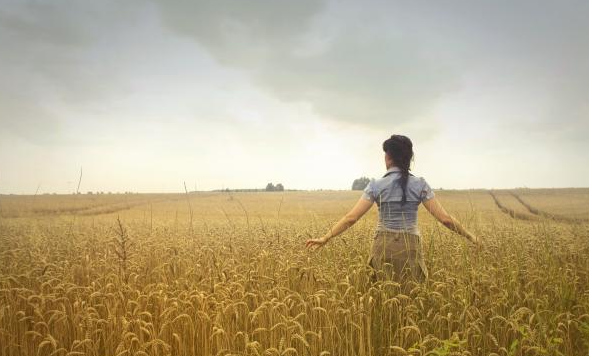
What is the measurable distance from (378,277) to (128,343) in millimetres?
2531

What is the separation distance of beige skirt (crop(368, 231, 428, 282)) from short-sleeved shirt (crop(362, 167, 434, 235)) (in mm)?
87

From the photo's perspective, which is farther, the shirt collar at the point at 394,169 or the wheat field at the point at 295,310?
the shirt collar at the point at 394,169

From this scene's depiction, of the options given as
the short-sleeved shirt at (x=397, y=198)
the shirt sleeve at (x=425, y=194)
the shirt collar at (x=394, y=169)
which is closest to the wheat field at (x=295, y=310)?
the short-sleeved shirt at (x=397, y=198)

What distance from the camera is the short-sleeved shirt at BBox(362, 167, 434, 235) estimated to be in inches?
158

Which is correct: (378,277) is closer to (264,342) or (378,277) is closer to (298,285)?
(298,285)

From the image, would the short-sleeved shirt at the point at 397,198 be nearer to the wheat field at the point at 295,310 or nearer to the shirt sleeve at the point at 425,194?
the shirt sleeve at the point at 425,194

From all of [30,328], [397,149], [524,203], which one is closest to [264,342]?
[397,149]

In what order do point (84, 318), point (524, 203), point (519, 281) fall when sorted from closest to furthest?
point (84, 318), point (519, 281), point (524, 203)

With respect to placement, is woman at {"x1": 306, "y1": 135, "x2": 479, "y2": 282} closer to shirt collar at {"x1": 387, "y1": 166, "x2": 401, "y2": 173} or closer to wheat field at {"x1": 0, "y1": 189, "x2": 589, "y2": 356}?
shirt collar at {"x1": 387, "y1": 166, "x2": 401, "y2": 173}

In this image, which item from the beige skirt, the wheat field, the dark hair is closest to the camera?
the wheat field

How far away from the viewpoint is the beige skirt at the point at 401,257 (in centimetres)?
393

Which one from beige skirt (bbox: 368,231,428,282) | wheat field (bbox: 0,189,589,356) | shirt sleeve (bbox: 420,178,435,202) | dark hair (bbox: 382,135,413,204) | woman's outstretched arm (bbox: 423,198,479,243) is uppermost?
dark hair (bbox: 382,135,413,204)

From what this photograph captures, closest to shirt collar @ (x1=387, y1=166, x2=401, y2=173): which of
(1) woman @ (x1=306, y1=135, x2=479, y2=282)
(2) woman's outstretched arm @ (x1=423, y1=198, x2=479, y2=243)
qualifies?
(1) woman @ (x1=306, y1=135, x2=479, y2=282)

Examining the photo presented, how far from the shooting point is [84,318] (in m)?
3.30
